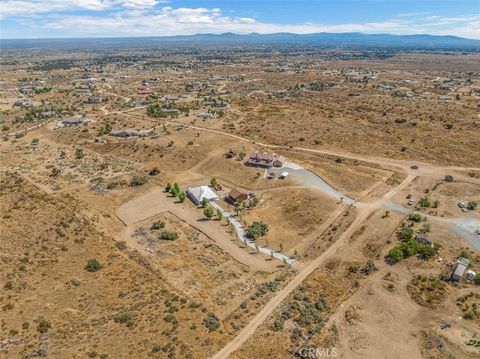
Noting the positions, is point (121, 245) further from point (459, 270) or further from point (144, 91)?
point (144, 91)

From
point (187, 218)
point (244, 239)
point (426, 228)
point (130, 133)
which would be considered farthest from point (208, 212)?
point (130, 133)

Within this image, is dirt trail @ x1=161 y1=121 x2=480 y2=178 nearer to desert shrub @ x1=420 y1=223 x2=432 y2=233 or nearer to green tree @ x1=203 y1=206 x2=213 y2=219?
desert shrub @ x1=420 y1=223 x2=432 y2=233

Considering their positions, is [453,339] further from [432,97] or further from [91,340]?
[432,97]

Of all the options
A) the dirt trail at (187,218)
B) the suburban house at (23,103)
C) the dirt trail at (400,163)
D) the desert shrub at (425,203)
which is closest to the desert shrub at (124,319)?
the dirt trail at (187,218)

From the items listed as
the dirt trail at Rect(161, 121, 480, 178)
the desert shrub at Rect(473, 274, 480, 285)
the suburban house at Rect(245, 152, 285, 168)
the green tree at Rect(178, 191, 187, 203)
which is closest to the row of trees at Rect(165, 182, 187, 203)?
the green tree at Rect(178, 191, 187, 203)

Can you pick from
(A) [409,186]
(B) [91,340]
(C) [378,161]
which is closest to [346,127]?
(C) [378,161]

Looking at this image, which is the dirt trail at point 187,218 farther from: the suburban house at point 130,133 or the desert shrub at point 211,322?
the suburban house at point 130,133
